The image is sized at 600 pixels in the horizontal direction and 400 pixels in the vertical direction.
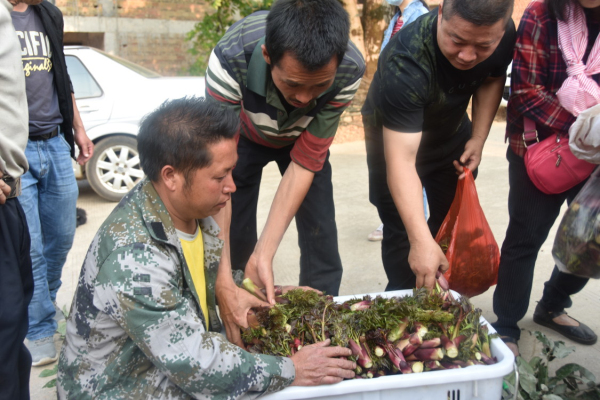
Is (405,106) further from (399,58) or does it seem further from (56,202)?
(56,202)

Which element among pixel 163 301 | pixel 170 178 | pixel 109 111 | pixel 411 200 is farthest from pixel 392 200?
pixel 109 111

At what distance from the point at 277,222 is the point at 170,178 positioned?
29.9 inches

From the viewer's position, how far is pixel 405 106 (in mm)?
2248

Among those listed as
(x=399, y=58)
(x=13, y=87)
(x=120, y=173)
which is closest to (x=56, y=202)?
(x=13, y=87)

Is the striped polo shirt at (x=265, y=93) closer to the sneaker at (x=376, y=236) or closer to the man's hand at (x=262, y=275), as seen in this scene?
the man's hand at (x=262, y=275)

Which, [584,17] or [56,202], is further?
[56,202]

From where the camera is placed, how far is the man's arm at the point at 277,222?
236 centimetres

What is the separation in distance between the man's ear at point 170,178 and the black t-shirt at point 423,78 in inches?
38.5

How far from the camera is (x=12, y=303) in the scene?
1939mm

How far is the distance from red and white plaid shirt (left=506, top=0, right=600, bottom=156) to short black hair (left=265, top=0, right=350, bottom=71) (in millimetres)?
852

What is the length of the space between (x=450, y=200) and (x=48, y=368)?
2.29m

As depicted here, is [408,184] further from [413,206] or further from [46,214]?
[46,214]

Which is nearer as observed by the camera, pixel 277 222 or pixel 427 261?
pixel 427 261

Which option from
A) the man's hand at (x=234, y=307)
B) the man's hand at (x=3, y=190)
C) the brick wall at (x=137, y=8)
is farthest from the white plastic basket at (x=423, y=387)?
the brick wall at (x=137, y=8)
